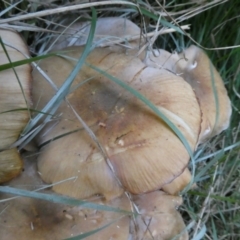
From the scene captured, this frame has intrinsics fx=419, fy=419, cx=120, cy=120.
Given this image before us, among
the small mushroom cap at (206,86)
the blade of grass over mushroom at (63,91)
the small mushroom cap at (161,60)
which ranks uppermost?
the blade of grass over mushroom at (63,91)

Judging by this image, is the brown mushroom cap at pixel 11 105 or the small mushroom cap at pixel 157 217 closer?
the brown mushroom cap at pixel 11 105

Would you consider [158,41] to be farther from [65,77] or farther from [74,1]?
[65,77]

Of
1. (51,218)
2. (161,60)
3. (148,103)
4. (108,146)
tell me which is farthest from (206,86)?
(51,218)

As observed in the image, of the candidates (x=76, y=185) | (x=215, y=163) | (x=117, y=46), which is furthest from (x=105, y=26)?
(x=215, y=163)

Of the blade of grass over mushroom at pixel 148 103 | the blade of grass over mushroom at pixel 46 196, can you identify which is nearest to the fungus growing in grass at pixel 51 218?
the blade of grass over mushroom at pixel 46 196

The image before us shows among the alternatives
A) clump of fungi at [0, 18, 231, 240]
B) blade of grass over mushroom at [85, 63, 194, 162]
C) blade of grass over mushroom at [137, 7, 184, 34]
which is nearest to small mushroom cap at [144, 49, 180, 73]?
clump of fungi at [0, 18, 231, 240]

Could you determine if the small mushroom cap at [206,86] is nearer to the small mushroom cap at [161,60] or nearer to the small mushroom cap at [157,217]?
the small mushroom cap at [161,60]

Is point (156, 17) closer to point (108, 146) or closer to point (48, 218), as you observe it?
point (108, 146)

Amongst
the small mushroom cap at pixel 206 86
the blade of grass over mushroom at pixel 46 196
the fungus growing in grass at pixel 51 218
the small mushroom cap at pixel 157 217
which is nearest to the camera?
the blade of grass over mushroom at pixel 46 196
